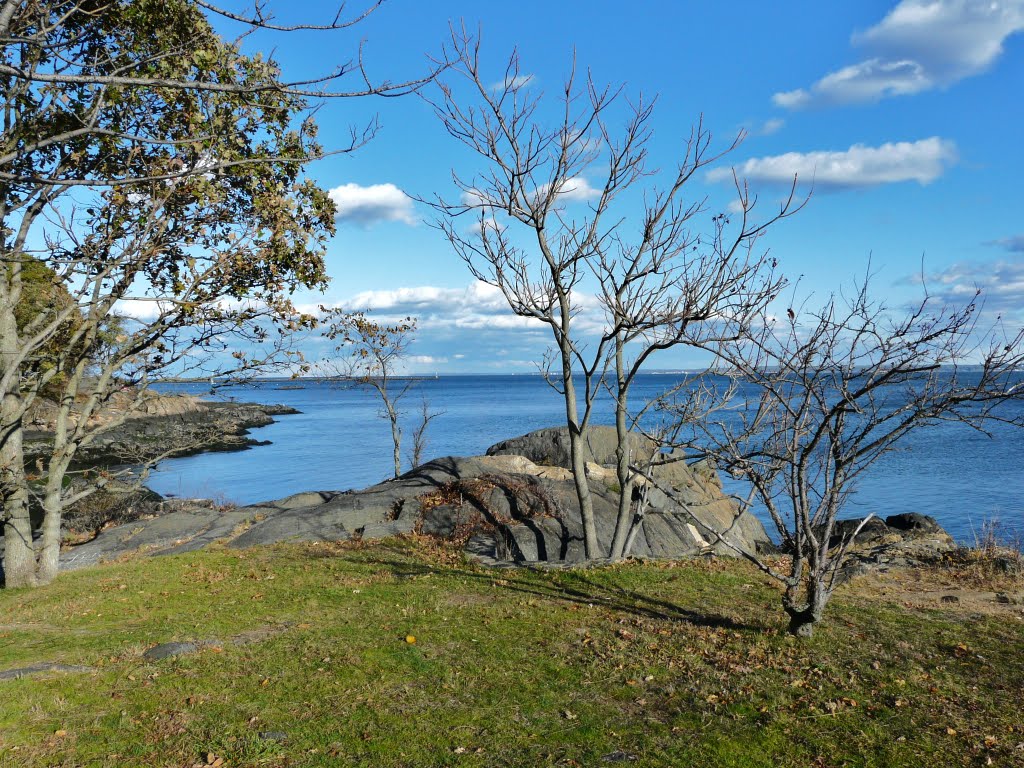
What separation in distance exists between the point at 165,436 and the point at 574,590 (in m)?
9.70

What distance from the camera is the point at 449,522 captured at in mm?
16375

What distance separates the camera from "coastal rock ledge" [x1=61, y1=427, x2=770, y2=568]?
15828mm

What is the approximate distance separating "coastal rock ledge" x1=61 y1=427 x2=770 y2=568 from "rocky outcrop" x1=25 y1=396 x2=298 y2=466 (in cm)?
213

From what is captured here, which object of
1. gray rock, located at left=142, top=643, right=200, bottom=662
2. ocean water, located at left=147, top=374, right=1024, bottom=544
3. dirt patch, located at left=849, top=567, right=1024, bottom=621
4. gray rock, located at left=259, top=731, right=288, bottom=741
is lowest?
ocean water, located at left=147, top=374, right=1024, bottom=544

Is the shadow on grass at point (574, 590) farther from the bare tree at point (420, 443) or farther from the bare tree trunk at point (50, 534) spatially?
the bare tree at point (420, 443)

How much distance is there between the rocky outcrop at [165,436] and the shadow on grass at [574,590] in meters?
4.25

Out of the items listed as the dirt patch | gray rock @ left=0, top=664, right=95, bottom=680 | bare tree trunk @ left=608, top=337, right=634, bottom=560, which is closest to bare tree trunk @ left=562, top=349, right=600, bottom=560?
bare tree trunk @ left=608, top=337, right=634, bottom=560

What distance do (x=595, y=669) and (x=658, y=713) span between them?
1191 mm

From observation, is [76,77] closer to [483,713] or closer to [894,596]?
[483,713]

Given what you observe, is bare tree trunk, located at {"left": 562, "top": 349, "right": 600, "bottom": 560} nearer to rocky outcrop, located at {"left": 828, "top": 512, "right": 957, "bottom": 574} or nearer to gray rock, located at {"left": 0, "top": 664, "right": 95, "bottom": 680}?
rocky outcrop, located at {"left": 828, "top": 512, "right": 957, "bottom": 574}

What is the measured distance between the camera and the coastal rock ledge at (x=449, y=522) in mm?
15828

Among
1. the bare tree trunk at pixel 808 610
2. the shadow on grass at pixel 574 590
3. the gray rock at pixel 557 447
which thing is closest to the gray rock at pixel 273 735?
the shadow on grass at pixel 574 590

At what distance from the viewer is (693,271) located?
1154 cm

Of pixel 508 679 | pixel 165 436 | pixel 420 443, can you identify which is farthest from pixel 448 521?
pixel 420 443
